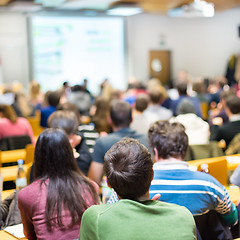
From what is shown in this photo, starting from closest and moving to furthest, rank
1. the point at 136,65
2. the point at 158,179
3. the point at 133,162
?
1. the point at 133,162
2. the point at 158,179
3. the point at 136,65

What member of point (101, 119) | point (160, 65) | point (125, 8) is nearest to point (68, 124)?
point (101, 119)

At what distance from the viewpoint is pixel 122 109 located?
3.88 m

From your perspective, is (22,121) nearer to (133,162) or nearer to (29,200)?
(29,200)

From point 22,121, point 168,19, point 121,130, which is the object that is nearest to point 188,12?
point 22,121

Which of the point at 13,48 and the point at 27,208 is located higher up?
the point at 13,48

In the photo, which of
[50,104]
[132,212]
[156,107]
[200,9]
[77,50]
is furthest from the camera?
[77,50]

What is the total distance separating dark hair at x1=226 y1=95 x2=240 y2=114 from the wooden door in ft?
35.5

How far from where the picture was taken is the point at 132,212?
1.43 m

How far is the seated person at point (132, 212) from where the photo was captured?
1406 mm

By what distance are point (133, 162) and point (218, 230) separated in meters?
1.08

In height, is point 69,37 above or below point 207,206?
above

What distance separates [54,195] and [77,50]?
1194 cm

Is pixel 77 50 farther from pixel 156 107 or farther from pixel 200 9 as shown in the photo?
pixel 156 107

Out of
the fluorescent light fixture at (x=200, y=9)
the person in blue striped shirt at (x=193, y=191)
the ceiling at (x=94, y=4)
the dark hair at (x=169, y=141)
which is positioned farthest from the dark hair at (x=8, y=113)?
the ceiling at (x=94, y=4)
